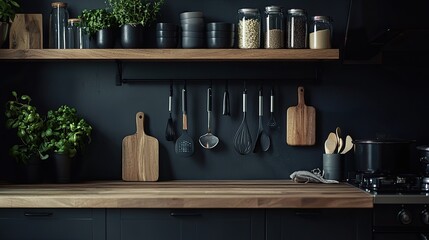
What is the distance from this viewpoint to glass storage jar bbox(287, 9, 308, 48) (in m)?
3.29

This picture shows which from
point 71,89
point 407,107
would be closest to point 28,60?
point 71,89

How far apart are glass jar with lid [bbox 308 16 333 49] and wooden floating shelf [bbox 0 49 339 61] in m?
0.08

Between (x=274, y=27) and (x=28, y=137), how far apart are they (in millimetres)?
1422

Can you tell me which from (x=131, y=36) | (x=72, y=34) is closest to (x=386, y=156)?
(x=131, y=36)

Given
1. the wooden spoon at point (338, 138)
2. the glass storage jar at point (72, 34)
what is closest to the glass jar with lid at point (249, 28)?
the wooden spoon at point (338, 138)

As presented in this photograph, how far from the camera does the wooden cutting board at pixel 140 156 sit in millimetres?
3424

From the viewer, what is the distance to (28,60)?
3379 mm

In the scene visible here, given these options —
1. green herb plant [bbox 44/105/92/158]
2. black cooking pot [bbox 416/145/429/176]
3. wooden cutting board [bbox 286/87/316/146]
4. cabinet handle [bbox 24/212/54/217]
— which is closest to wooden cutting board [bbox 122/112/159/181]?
green herb plant [bbox 44/105/92/158]

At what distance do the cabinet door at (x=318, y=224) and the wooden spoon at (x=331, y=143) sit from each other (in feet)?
1.99

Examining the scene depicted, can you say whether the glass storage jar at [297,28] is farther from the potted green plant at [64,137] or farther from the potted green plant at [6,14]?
the potted green plant at [6,14]

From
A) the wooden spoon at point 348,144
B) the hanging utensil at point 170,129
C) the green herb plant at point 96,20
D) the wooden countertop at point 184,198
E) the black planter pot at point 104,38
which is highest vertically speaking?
the green herb plant at point 96,20

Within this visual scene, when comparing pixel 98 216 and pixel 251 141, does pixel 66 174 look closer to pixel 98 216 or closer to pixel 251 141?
pixel 98 216

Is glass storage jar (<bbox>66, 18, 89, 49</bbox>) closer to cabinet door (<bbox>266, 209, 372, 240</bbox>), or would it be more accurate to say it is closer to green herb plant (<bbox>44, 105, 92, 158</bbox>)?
green herb plant (<bbox>44, 105, 92, 158</bbox>)

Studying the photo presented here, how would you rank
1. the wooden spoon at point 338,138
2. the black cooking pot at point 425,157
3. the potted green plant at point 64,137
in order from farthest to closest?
1. the wooden spoon at point 338,138
2. the potted green plant at point 64,137
3. the black cooking pot at point 425,157
